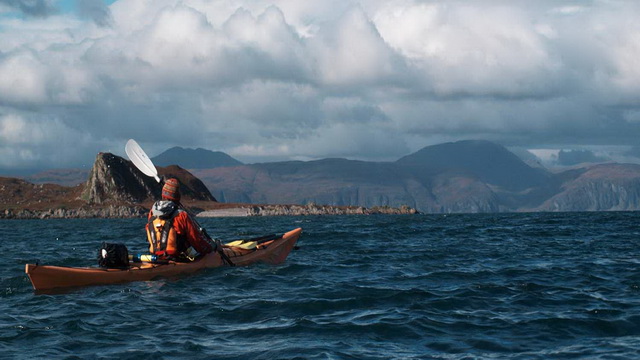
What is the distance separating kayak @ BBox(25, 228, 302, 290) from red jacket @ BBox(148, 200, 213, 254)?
1.75 ft

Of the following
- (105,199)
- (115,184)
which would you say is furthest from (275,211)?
(105,199)

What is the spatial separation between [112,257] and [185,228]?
2.24m

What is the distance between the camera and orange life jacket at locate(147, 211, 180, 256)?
19859mm

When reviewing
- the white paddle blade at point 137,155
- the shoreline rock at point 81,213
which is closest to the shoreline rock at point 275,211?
the shoreline rock at point 81,213

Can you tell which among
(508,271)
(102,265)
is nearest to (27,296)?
(102,265)

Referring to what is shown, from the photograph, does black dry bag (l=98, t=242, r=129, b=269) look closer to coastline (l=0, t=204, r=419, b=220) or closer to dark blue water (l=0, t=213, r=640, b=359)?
dark blue water (l=0, t=213, r=640, b=359)

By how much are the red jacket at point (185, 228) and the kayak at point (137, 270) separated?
532 mm

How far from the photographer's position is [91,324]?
44.4 feet

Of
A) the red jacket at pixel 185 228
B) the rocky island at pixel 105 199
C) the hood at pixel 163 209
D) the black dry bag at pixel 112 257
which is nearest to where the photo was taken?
the black dry bag at pixel 112 257

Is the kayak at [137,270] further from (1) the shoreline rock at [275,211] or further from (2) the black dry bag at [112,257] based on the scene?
(1) the shoreline rock at [275,211]

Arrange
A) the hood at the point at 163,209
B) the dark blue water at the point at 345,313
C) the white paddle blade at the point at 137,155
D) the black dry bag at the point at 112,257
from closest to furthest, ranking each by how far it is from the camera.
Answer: the dark blue water at the point at 345,313 < the black dry bag at the point at 112,257 < the hood at the point at 163,209 < the white paddle blade at the point at 137,155

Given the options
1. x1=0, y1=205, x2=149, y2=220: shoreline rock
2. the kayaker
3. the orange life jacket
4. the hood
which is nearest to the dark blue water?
the kayaker

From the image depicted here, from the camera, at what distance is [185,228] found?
2005 centimetres

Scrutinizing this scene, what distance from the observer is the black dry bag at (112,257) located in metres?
19.0
